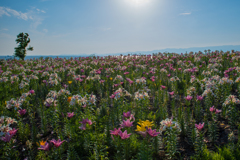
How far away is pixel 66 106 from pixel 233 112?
15.2ft

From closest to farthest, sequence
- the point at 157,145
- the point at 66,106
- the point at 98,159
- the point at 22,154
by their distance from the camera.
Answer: the point at 98,159, the point at 157,145, the point at 22,154, the point at 66,106

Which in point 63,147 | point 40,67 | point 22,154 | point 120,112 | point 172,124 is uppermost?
point 40,67

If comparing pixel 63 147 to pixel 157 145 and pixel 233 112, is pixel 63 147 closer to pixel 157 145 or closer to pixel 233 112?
pixel 157 145

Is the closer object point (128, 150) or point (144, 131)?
point (144, 131)

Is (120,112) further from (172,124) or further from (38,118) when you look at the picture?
(38,118)

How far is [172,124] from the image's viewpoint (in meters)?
2.84

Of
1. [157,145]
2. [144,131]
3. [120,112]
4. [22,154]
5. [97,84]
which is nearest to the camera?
[144,131]

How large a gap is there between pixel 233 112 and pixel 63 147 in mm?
3987

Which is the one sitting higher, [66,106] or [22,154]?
[66,106]

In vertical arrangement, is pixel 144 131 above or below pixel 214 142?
above

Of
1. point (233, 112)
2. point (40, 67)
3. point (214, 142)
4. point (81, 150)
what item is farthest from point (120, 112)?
point (40, 67)

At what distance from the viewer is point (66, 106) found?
484 cm

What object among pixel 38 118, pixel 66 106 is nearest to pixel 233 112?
pixel 66 106

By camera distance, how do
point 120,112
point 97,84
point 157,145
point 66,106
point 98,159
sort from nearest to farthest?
point 98,159 < point 157,145 < point 120,112 < point 66,106 < point 97,84
